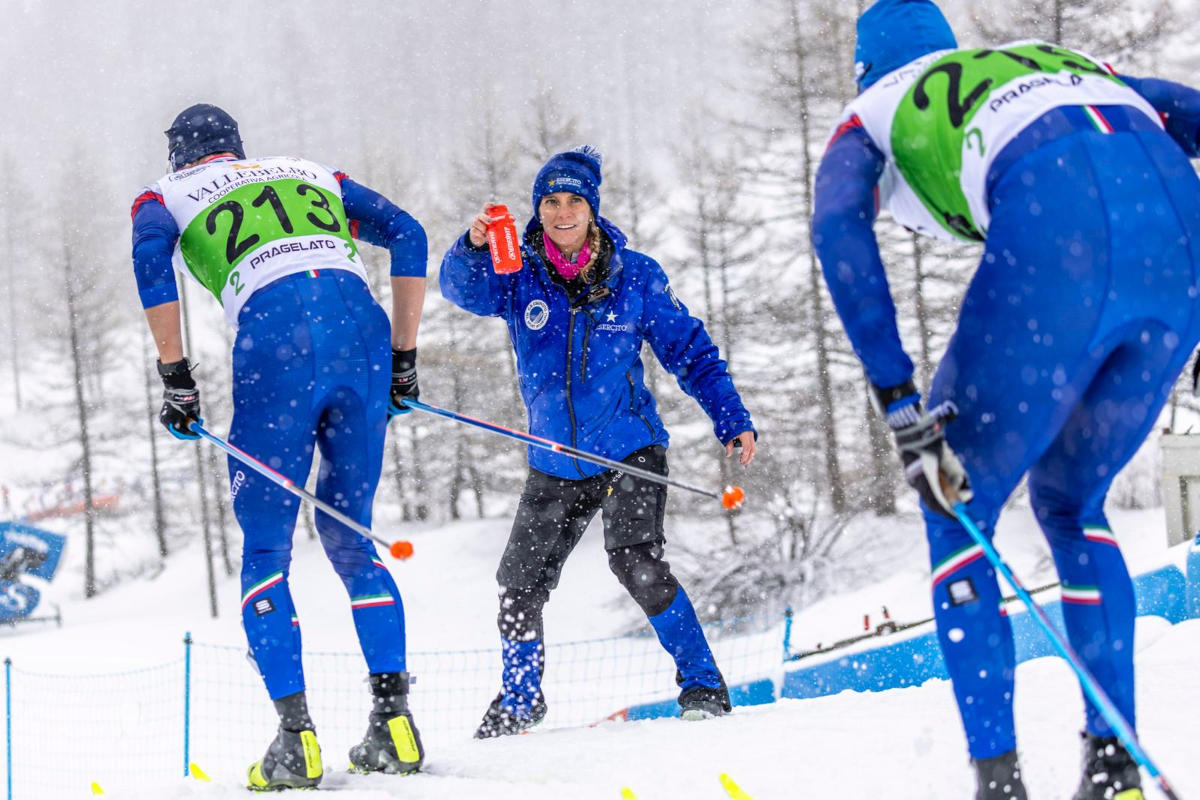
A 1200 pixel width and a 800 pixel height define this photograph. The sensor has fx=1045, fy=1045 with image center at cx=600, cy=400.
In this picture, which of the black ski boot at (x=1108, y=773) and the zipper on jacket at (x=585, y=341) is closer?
the black ski boot at (x=1108, y=773)

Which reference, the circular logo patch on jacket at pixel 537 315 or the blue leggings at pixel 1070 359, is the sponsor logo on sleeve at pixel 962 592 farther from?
the circular logo patch on jacket at pixel 537 315

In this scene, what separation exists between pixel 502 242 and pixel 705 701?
1.84 meters

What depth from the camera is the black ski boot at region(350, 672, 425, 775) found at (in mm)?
3049

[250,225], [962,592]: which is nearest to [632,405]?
[250,225]

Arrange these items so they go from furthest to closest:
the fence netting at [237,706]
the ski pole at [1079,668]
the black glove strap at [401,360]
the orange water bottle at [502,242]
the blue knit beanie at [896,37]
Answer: the fence netting at [237,706] → the orange water bottle at [502,242] → the black glove strap at [401,360] → the blue knit beanie at [896,37] → the ski pole at [1079,668]

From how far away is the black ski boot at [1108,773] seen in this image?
2.02 metres

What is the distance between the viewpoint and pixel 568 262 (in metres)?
3.90

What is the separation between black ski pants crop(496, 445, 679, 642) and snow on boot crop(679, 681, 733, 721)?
0.33 meters

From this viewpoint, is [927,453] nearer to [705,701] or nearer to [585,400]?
[585,400]

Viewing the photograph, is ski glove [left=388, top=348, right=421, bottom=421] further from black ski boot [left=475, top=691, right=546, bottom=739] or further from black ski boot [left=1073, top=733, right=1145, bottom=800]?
black ski boot [left=1073, top=733, right=1145, bottom=800]

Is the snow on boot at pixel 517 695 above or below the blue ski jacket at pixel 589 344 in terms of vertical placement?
below

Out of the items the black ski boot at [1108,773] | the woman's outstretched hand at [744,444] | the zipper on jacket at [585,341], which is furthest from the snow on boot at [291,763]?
the black ski boot at [1108,773]

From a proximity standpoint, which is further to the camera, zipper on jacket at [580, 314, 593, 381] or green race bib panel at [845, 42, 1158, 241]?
zipper on jacket at [580, 314, 593, 381]

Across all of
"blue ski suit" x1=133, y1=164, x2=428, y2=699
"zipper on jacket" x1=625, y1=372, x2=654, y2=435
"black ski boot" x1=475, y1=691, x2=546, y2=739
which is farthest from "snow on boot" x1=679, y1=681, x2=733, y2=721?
"blue ski suit" x1=133, y1=164, x2=428, y2=699
